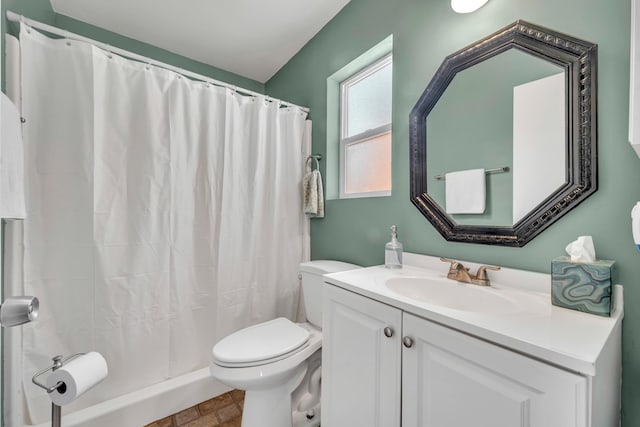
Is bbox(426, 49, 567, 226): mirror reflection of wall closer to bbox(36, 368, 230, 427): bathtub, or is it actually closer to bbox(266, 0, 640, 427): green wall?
bbox(266, 0, 640, 427): green wall

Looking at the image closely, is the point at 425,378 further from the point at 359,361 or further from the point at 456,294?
the point at 456,294

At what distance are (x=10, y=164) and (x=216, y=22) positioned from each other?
157 centimetres

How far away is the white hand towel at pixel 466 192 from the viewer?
3.50 feet

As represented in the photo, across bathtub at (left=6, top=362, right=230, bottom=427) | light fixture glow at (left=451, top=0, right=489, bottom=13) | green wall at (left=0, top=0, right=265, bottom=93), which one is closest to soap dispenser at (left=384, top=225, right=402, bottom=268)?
light fixture glow at (left=451, top=0, right=489, bottom=13)

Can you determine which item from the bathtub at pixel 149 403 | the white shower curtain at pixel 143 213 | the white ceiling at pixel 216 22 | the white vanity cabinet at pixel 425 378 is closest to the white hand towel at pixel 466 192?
the white vanity cabinet at pixel 425 378

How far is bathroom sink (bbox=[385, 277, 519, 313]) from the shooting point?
88 centimetres

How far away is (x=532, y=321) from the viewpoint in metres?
0.64

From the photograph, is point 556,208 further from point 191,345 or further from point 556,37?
point 191,345

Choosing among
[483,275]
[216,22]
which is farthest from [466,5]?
[216,22]

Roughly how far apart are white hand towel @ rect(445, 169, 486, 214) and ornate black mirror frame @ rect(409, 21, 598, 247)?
2.5 inches

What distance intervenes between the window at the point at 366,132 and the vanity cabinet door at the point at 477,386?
3.02ft

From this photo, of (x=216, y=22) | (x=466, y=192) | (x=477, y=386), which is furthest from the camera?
(x=216, y=22)

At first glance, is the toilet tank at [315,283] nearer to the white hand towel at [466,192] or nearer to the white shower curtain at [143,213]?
the white shower curtain at [143,213]

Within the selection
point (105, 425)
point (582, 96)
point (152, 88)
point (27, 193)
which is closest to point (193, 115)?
point (152, 88)
